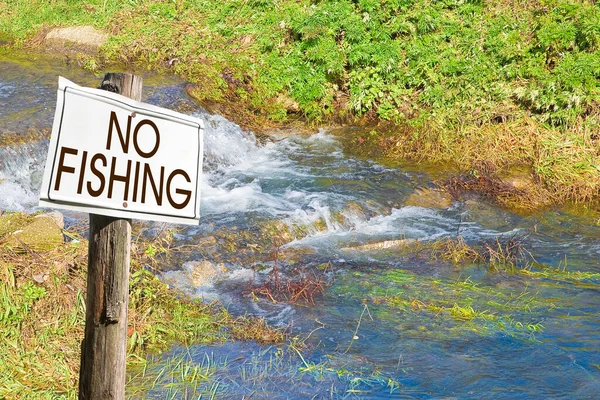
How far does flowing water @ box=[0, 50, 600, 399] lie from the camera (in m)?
4.96

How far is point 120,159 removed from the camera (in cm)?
231

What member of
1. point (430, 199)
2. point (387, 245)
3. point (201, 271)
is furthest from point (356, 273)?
point (430, 199)

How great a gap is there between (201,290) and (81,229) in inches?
53.7

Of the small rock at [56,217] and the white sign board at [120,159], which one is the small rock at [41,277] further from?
the white sign board at [120,159]

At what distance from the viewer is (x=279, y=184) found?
9344 millimetres

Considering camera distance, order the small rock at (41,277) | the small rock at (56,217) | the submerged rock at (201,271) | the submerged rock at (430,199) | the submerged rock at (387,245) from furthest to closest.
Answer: the submerged rock at (430,199) < the submerged rock at (387,245) < the submerged rock at (201,271) < the small rock at (56,217) < the small rock at (41,277)

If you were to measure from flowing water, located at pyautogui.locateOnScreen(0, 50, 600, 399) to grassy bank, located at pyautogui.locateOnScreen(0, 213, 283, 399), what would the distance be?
231 mm

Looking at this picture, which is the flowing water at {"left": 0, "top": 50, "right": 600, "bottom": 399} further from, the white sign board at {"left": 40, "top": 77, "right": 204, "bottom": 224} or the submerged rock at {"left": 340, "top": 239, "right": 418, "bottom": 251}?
the white sign board at {"left": 40, "top": 77, "right": 204, "bottom": 224}

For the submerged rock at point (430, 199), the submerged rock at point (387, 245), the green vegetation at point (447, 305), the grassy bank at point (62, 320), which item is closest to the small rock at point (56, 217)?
the grassy bank at point (62, 320)

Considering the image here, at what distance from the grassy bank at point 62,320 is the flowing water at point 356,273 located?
0.76 ft

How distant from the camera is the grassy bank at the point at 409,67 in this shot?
10.2 meters

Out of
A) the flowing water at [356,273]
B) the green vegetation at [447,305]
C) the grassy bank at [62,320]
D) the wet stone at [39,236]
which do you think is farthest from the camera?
the green vegetation at [447,305]

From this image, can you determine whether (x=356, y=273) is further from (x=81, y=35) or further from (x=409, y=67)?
(x=81, y=35)

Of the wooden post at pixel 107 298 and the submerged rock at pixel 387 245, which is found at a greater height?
the submerged rock at pixel 387 245
